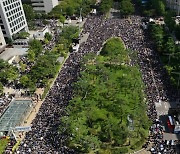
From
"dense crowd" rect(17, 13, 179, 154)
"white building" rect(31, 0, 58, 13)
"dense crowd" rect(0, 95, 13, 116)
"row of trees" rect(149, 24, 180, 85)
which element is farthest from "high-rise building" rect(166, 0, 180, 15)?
"dense crowd" rect(0, 95, 13, 116)

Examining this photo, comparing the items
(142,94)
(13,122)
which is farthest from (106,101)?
(13,122)

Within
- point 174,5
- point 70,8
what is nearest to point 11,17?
point 70,8

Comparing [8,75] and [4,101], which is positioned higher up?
[8,75]

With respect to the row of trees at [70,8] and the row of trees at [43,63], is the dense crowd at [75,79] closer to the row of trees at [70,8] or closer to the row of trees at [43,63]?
the row of trees at [43,63]

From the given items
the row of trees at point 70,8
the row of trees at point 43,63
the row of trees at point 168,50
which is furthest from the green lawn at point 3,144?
the row of trees at point 70,8

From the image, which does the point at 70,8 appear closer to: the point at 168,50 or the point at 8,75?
the point at 168,50

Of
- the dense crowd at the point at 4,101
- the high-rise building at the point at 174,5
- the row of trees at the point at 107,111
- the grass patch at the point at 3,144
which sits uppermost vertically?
the high-rise building at the point at 174,5

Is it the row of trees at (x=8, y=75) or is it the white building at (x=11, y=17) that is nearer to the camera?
the row of trees at (x=8, y=75)
